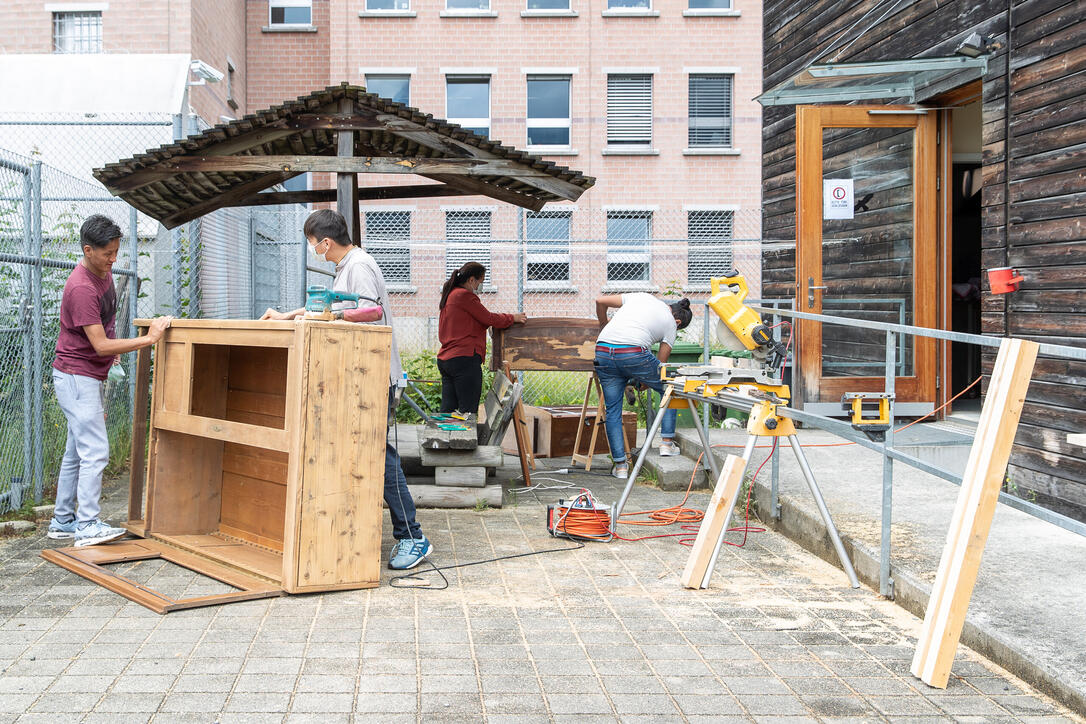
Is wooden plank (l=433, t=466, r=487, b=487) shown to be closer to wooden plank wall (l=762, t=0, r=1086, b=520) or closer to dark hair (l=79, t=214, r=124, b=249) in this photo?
dark hair (l=79, t=214, r=124, b=249)

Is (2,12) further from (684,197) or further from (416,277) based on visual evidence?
(684,197)

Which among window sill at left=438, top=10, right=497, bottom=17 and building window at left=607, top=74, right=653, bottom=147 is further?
building window at left=607, top=74, right=653, bottom=147

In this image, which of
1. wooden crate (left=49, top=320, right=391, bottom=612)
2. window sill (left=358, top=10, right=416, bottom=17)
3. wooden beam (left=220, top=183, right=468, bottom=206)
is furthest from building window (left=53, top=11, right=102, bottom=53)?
wooden crate (left=49, top=320, right=391, bottom=612)

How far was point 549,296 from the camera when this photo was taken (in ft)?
76.0

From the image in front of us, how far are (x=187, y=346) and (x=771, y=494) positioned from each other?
382cm

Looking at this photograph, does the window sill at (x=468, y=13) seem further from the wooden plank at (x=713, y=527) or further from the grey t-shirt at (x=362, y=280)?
the wooden plank at (x=713, y=527)

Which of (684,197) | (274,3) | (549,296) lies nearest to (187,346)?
(549,296)

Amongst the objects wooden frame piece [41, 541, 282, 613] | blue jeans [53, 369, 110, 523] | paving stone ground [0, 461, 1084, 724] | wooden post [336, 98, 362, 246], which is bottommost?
paving stone ground [0, 461, 1084, 724]

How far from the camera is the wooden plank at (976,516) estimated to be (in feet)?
12.3

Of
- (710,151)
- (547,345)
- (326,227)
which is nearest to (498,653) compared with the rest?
(326,227)

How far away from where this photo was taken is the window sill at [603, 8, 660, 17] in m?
25.2

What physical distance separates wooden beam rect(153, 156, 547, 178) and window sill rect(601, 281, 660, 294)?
616 inches

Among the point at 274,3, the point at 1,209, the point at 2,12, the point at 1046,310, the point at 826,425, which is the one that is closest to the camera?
the point at 826,425

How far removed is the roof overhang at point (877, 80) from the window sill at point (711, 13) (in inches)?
690
